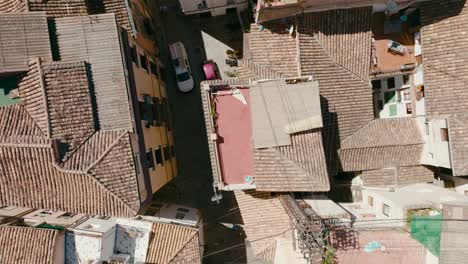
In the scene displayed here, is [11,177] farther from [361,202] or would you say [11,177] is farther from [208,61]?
[361,202]

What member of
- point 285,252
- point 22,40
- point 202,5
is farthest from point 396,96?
point 22,40

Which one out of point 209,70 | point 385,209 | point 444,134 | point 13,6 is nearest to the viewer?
point 13,6

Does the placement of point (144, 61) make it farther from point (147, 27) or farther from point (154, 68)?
point (147, 27)

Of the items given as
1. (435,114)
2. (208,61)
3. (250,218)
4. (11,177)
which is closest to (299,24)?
(208,61)

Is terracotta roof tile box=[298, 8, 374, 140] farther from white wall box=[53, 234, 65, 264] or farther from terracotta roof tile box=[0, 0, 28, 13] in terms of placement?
white wall box=[53, 234, 65, 264]

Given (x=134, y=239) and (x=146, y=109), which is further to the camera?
(x=134, y=239)

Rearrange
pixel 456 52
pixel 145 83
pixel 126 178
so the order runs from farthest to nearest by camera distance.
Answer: pixel 145 83 → pixel 456 52 → pixel 126 178

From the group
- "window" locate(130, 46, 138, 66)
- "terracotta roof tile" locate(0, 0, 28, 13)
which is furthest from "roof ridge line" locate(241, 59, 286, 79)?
"terracotta roof tile" locate(0, 0, 28, 13)
